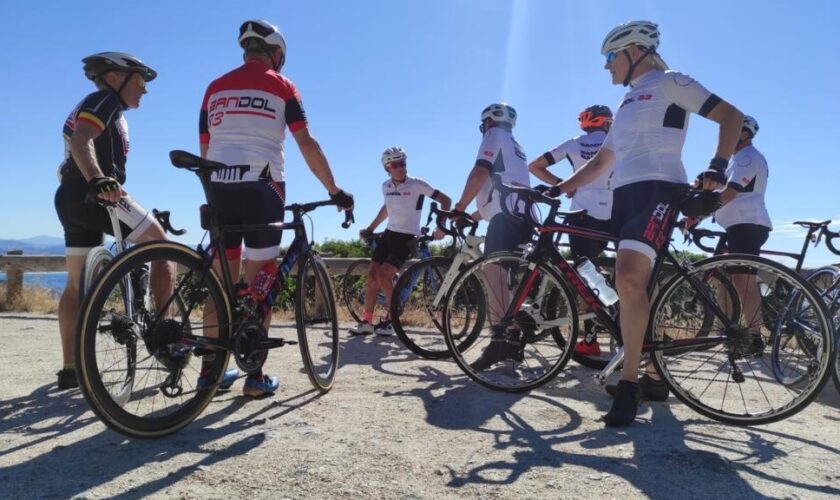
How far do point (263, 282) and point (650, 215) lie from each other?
7.62ft

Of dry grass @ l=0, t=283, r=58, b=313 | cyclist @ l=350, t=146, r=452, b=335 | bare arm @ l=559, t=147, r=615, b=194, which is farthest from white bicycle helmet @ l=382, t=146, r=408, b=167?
dry grass @ l=0, t=283, r=58, b=313

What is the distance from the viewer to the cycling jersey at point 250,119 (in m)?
3.37

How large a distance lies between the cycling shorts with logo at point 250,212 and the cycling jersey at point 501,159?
2.14 meters

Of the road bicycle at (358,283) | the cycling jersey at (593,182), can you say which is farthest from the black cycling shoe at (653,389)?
the road bicycle at (358,283)

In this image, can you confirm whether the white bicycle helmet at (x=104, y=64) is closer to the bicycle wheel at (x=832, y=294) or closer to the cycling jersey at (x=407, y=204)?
the cycling jersey at (x=407, y=204)

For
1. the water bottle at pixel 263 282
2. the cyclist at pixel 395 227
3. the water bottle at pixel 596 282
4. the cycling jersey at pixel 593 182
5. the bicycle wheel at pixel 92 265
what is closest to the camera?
the bicycle wheel at pixel 92 265

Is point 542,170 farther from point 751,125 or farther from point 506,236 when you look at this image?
point 751,125

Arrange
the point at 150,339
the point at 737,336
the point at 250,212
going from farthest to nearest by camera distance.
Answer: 1. the point at 250,212
2. the point at 737,336
3. the point at 150,339

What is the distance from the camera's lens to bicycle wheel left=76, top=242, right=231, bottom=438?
7.82 feet

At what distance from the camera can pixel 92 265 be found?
9.95 ft

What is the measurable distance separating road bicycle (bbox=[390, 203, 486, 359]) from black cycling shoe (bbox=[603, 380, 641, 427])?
173 centimetres

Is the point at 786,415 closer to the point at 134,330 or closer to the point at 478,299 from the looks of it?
the point at 478,299

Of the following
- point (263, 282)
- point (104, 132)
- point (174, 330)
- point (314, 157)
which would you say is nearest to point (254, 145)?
point (314, 157)

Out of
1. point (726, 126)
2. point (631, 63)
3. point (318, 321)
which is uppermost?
point (631, 63)
